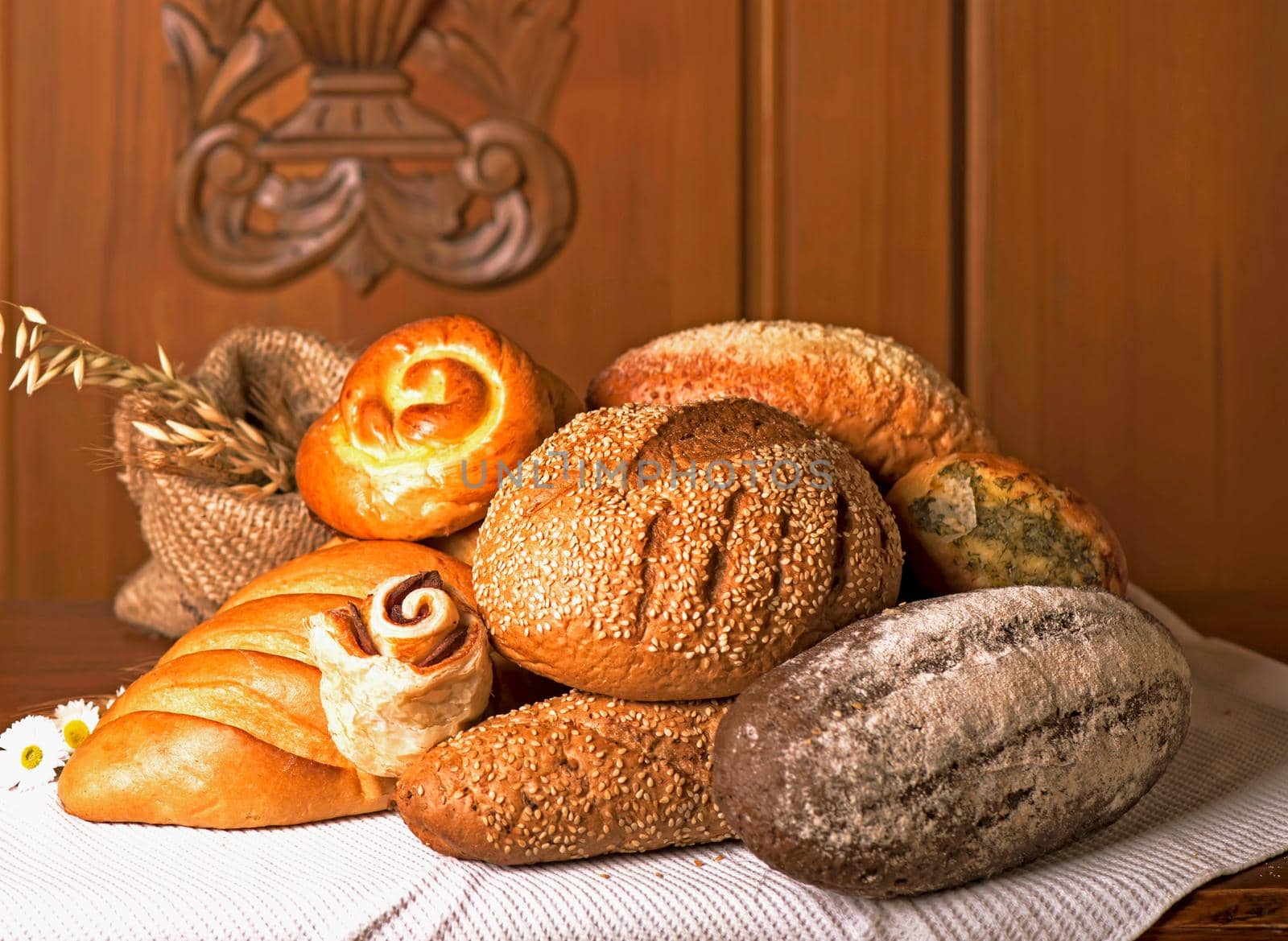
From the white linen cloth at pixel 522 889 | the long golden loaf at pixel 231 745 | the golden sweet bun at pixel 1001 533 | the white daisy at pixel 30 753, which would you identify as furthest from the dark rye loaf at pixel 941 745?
the white daisy at pixel 30 753

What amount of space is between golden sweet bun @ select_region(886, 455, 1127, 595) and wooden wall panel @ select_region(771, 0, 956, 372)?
3.96ft

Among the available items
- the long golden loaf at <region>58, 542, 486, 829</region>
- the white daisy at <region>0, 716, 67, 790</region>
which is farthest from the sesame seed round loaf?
the white daisy at <region>0, 716, 67, 790</region>

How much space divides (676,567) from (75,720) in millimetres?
602

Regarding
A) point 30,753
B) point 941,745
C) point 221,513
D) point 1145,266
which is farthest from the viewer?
point 1145,266

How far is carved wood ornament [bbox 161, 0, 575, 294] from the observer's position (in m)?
2.11

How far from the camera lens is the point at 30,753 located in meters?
0.99

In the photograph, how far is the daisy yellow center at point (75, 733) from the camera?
103cm

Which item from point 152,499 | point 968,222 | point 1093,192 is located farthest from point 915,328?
point 152,499

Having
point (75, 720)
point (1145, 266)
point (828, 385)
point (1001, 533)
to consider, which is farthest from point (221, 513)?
point (1145, 266)

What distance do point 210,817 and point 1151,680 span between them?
0.70 metres

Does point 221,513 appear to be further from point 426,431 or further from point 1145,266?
point 1145,266

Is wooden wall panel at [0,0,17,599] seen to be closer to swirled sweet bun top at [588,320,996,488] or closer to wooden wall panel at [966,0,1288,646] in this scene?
swirled sweet bun top at [588,320,996,488]

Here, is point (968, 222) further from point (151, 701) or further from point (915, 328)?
point (151, 701)

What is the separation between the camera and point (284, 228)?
2.14 metres
